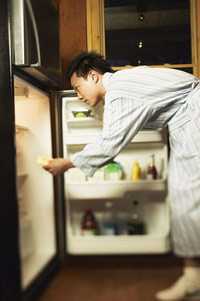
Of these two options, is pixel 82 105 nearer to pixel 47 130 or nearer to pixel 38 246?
pixel 47 130

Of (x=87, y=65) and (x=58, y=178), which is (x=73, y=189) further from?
(x=87, y=65)

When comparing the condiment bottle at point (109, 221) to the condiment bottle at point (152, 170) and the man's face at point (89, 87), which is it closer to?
the condiment bottle at point (152, 170)

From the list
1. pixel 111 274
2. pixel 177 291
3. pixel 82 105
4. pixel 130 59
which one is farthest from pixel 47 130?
pixel 177 291

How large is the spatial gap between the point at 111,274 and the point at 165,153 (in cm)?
37

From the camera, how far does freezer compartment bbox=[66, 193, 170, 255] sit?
1.06 m

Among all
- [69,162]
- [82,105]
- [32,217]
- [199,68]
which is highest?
[199,68]

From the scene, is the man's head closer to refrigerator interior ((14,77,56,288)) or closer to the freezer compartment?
refrigerator interior ((14,77,56,288))

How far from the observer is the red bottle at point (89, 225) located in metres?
1.06

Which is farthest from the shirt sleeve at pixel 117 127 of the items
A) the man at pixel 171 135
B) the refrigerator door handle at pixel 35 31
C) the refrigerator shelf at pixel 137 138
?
the refrigerator door handle at pixel 35 31

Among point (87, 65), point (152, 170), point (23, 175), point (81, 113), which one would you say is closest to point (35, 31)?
point (87, 65)

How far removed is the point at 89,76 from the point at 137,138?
0.75ft

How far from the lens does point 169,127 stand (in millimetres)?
1027

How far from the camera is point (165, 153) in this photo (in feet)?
3.58

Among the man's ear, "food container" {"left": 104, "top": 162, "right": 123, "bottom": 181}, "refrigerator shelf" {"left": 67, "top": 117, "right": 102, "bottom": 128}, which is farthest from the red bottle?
the man's ear
